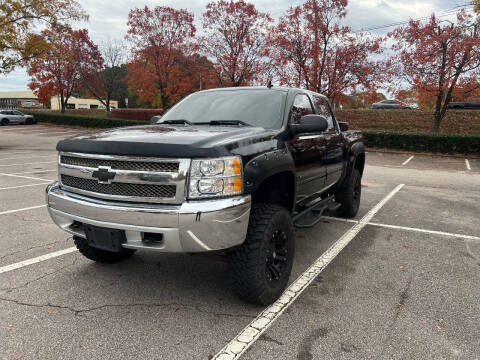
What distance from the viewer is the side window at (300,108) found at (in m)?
3.71

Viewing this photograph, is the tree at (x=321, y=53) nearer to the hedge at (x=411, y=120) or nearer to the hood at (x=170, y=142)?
the hedge at (x=411, y=120)

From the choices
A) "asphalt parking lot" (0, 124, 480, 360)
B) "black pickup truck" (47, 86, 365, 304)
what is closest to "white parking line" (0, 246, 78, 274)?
"asphalt parking lot" (0, 124, 480, 360)

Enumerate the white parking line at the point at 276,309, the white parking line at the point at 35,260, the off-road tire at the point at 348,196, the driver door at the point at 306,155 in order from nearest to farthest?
the white parking line at the point at 276,309 → the driver door at the point at 306,155 → the white parking line at the point at 35,260 → the off-road tire at the point at 348,196

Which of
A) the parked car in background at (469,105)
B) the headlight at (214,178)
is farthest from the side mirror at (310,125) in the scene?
the parked car in background at (469,105)

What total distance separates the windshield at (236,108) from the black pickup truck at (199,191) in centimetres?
2

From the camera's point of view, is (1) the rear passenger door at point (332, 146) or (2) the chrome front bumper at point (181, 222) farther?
(1) the rear passenger door at point (332, 146)

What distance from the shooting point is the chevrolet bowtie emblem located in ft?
8.68

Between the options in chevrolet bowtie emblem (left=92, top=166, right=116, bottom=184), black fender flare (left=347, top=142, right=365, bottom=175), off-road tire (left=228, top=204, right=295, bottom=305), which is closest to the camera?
chevrolet bowtie emblem (left=92, top=166, right=116, bottom=184)

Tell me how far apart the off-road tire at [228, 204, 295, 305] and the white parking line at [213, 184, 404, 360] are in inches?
3.5

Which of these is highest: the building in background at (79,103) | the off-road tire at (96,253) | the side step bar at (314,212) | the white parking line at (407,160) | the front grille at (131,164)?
the building in background at (79,103)

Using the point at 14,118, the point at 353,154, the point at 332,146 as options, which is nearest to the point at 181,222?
the point at 332,146

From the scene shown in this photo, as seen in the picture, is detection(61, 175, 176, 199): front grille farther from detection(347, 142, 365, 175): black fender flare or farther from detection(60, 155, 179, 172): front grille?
detection(347, 142, 365, 175): black fender flare

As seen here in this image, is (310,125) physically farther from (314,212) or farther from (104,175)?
(104,175)

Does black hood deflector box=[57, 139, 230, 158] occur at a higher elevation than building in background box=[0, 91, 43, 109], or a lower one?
lower
